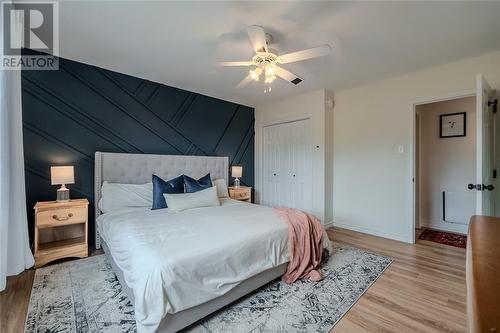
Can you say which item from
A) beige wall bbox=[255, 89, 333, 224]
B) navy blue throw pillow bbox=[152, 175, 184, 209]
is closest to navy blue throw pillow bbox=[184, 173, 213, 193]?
navy blue throw pillow bbox=[152, 175, 184, 209]

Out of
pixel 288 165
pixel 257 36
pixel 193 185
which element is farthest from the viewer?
pixel 288 165

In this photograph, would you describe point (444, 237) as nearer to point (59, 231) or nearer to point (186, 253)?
point (186, 253)

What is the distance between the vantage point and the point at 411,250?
3119mm

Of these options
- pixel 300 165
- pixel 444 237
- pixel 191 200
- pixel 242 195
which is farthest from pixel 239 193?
pixel 444 237

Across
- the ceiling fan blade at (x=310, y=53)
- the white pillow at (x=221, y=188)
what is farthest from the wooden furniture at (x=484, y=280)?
the white pillow at (x=221, y=188)

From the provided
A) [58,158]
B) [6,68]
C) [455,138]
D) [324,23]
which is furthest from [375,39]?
[58,158]

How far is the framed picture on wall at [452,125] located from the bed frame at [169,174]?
3957 millimetres

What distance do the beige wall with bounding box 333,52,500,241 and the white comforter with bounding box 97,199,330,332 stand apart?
1700 mm

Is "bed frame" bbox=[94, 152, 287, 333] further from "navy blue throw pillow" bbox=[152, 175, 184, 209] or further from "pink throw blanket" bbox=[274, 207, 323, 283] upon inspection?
"navy blue throw pillow" bbox=[152, 175, 184, 209]

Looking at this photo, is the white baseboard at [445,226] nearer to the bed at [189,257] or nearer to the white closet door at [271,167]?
the white closet door at [271,167]

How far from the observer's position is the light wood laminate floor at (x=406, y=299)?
1685 mm

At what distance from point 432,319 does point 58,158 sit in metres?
4.25

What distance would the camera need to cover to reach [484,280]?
59 centimetres

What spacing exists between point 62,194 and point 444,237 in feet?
18.2
